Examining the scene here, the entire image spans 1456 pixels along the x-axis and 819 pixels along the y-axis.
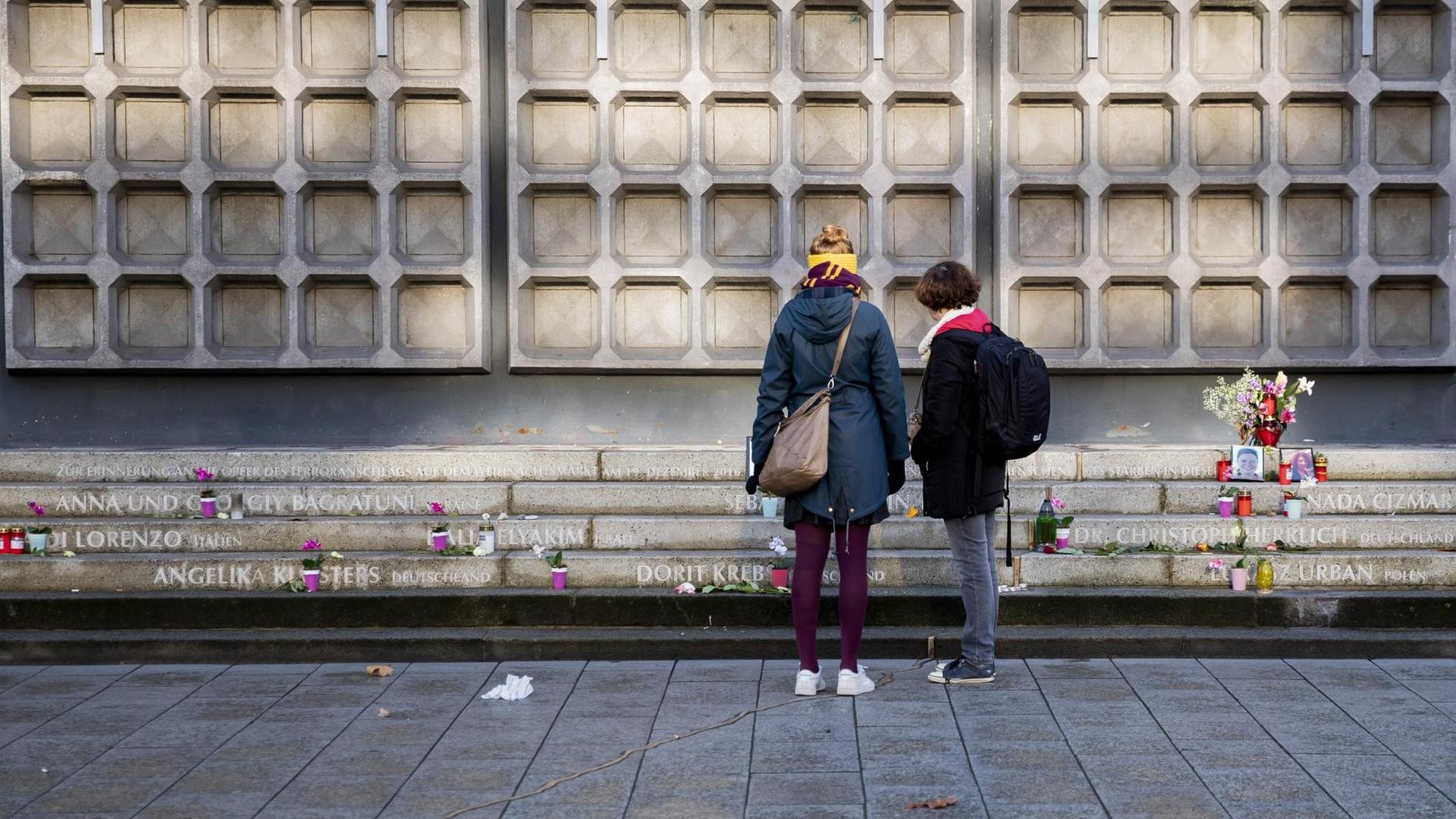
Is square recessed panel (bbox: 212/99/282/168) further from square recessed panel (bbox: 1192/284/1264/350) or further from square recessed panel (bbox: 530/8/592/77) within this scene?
square recessed panel (bbox: 1192/284/1264/350)

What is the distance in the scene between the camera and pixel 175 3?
9.73 metres

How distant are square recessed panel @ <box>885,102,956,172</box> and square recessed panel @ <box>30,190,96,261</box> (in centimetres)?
545

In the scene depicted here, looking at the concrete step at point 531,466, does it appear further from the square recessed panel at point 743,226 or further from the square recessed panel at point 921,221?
the square recessed panel at point 921,221

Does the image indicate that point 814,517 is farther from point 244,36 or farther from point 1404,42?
point 1404,42

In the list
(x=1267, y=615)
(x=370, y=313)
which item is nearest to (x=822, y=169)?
(x=370, y=313)

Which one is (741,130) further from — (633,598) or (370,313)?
(633,598)

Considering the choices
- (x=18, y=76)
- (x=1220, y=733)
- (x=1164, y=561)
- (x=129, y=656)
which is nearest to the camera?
(x=1220, y=733)

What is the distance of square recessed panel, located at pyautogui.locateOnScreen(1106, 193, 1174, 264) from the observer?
32.8ft

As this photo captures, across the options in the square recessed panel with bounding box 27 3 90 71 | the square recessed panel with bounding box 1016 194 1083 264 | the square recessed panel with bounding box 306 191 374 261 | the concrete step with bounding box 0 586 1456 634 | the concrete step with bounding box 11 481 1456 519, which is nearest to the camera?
the concrete step with bounding box 0 586 1456 634

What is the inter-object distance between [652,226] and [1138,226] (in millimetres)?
3343

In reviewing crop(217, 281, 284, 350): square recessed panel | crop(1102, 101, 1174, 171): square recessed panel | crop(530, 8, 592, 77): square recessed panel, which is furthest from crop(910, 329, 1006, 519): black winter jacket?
crop(217, 281, 284, 350): square recessed panel

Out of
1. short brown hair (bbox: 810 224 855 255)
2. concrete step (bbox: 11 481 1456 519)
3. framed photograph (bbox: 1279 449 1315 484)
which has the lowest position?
concrete step (bbox: 11 481 1456 519)

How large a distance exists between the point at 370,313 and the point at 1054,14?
5.11 metres

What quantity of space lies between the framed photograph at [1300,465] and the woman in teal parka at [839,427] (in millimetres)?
3406
